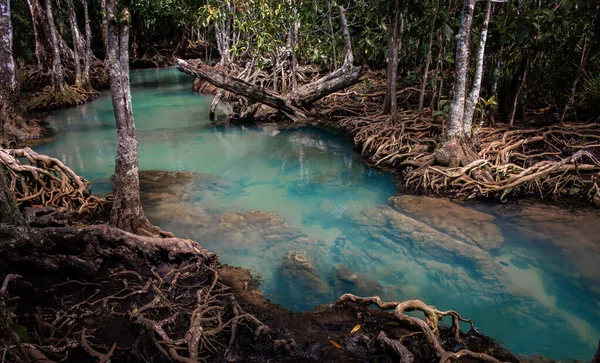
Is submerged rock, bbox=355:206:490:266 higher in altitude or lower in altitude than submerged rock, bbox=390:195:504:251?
lower

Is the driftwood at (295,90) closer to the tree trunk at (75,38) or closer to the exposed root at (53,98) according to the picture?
the exposed root at (53,98)

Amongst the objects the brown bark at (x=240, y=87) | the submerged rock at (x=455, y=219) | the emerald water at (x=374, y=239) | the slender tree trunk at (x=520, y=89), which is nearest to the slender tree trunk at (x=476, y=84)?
the slender tree trunk at (x=520, y=89)

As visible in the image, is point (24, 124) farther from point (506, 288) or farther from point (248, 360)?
point (506, 288)

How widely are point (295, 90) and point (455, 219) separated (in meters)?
7.74

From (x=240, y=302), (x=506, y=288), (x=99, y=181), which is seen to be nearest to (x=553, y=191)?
(x=506, y=288)

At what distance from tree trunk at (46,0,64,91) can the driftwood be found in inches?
215

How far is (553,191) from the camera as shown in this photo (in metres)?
6.35

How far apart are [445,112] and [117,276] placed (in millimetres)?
6755

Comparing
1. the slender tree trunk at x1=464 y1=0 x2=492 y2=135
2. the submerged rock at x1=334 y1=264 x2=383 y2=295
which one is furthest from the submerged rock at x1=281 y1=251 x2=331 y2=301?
the slender tree trunk at x1=464 y1=0 x2=492 y2=135

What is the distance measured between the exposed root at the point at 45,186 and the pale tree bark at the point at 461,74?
19.0ft

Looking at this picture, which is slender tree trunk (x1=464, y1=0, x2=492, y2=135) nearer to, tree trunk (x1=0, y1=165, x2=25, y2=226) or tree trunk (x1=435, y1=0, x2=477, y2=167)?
tree trunk (x1=435, y1=0, x2=477, y2=167)

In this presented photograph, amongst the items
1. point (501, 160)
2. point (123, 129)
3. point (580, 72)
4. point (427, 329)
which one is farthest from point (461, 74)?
point (123, 129)

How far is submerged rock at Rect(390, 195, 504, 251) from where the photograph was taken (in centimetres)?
554

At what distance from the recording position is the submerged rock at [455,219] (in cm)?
554
